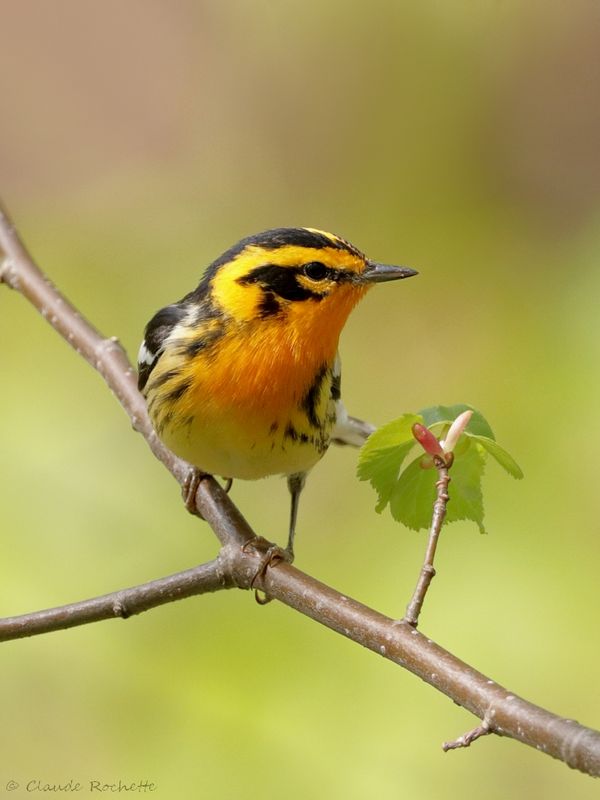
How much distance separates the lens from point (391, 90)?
20.4 ft

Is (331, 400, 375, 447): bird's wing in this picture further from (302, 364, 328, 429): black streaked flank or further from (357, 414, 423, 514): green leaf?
(357, 414, 423, 514): green leaf

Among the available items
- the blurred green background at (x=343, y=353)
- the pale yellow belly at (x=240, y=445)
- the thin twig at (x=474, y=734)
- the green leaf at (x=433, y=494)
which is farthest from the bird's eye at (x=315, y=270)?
the thin twig at (x=474, y=734)

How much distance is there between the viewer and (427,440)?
2.02 meters

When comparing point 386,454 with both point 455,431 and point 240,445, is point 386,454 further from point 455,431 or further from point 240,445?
point 240,445

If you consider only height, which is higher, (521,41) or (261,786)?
(521,41)

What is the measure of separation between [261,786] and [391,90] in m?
4.09

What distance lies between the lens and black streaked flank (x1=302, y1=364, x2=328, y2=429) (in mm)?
3076

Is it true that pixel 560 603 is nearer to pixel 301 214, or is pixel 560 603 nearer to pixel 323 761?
pixel 323 761

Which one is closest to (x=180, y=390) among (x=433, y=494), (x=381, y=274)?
(x=381, y=274)

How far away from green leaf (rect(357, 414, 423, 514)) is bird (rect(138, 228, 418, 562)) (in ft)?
3.07

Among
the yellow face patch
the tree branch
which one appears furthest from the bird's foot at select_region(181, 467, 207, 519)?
the yellow face patch

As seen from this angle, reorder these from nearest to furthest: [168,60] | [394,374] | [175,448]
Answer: [175,448], [394,374], [168,60]

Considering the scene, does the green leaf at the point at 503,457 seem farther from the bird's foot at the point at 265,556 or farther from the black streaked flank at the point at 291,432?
the black streaked flank at the point at 291,432

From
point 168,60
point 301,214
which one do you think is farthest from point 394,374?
point 168,60
